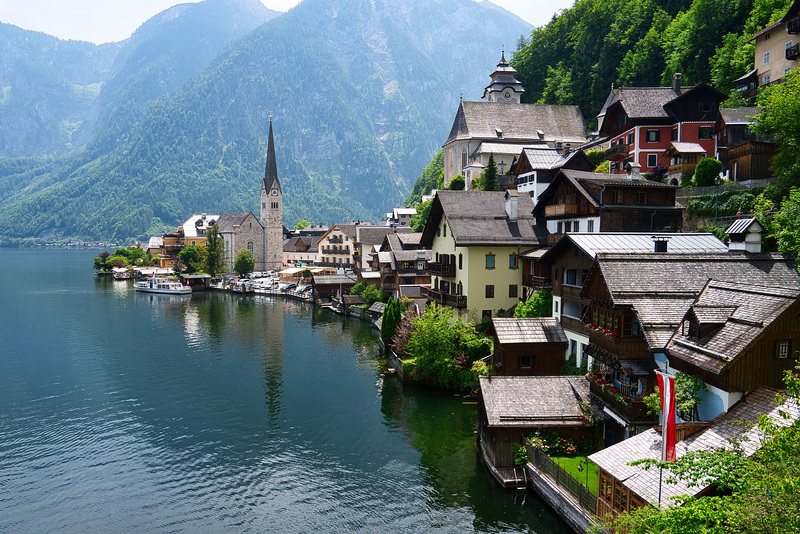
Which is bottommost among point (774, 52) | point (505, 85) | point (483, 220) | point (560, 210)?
point (483, 220)

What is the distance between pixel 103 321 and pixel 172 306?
17762 mm

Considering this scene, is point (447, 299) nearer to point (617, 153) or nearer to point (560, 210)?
point (560, 210)

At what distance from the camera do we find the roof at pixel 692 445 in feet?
57.2

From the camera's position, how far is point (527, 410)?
27328 millimetres

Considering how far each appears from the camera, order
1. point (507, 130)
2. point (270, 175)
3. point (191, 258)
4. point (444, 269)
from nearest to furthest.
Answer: point (444, 269), point (507, 130), point (191, 258), point (270, 175)

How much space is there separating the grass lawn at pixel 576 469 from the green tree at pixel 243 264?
11708cm

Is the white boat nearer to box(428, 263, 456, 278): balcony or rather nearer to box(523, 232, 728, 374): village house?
box(428, 263, 456, 278): balcony

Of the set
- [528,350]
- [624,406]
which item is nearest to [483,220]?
[528,350]

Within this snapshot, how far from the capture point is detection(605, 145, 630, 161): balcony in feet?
202


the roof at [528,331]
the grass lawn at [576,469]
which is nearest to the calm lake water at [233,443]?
the grass lawn at [576,469]

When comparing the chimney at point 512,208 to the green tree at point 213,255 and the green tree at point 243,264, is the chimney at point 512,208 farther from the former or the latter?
the green tree at point 243,264

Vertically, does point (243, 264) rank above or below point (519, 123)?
below

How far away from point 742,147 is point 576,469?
103 feet

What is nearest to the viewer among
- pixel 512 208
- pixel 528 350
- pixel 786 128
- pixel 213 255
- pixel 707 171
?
pixel 528 350
